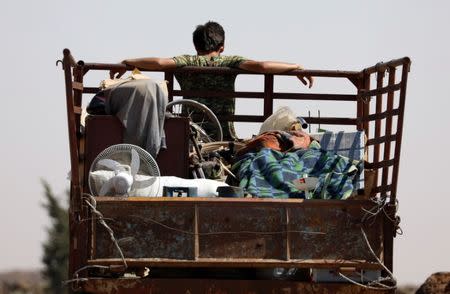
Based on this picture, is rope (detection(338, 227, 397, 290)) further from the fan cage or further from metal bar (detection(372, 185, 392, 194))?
the fan cage

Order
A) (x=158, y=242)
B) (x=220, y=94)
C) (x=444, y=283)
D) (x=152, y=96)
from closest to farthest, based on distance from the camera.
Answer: (x=158, y=242)
(x=152, y=96)
(x=220, y=94)
(x=444, y=283)

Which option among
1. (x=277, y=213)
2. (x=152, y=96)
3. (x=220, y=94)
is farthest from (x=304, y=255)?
(x=220, y=94)

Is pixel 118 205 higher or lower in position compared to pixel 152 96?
lower

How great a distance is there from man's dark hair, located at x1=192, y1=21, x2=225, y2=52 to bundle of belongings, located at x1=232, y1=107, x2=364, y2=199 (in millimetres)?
1851

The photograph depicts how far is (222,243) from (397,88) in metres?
1.46

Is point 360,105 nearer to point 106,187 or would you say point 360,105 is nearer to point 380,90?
point 380,90

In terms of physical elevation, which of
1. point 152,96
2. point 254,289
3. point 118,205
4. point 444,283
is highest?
point 152,96

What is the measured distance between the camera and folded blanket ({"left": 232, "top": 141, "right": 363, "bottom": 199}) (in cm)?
841

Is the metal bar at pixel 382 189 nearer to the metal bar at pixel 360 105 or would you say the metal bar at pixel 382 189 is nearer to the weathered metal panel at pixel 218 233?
the weathered metal panel at pixel 218 233

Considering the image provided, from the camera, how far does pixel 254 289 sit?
818 centimetres

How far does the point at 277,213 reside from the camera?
8.13 metres

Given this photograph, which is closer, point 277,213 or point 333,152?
point 277,213

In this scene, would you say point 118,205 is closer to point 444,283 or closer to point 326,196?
point 326,196

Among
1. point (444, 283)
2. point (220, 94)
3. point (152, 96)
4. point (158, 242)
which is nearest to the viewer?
point (158, 242)
